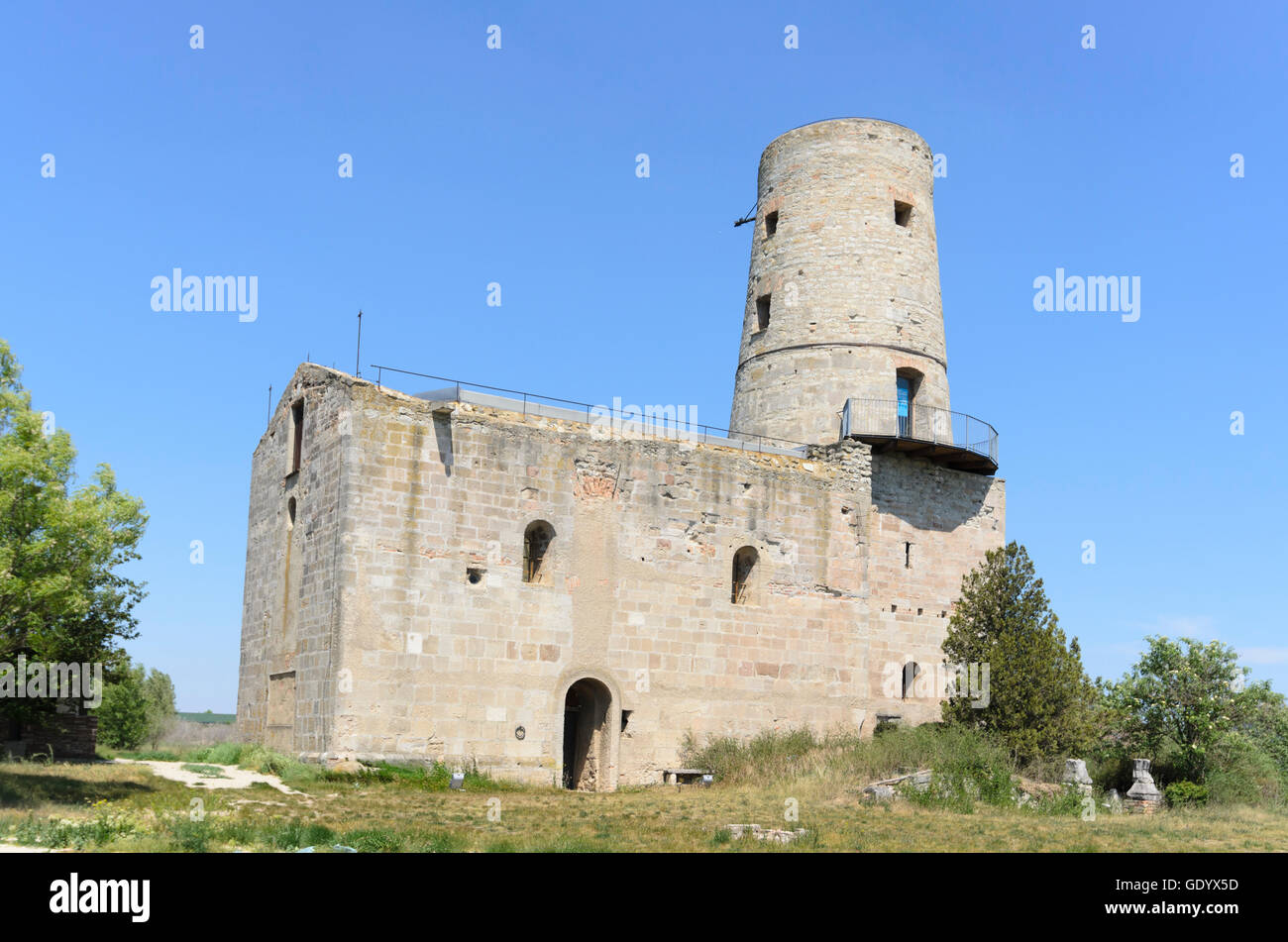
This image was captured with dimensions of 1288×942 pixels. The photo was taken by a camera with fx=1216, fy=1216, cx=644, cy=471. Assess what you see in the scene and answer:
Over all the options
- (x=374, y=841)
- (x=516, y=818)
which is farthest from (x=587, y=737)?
(x=374, y=841)

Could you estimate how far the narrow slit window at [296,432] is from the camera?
2134cm

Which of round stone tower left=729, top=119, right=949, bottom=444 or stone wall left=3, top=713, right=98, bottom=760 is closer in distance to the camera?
stone wall left=3, top=713, right=98, bottom=760

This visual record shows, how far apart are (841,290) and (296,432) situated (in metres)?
11.0

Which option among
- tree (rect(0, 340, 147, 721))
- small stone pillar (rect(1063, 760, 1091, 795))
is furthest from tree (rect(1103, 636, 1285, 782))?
tree (rect(0, 340, 147, 721))

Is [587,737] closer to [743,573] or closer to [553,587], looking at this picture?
[553,587]

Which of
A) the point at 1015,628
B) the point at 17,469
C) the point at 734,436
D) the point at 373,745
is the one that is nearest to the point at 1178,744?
the point at 1015,628

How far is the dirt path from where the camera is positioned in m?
16.5

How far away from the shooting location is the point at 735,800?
56.2 ft

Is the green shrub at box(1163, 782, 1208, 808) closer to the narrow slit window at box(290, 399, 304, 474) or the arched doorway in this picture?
the arched doorway

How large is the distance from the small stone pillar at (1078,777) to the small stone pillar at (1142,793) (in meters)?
0.84

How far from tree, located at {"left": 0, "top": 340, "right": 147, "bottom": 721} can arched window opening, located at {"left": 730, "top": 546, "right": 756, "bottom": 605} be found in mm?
10475

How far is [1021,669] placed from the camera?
69.7 ft
